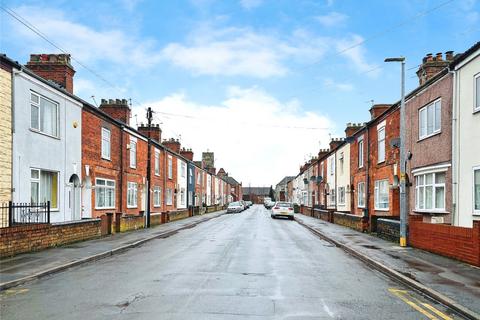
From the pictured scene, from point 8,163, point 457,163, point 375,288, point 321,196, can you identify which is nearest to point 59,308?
point 375,288

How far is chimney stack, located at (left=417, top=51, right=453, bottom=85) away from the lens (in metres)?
20.2

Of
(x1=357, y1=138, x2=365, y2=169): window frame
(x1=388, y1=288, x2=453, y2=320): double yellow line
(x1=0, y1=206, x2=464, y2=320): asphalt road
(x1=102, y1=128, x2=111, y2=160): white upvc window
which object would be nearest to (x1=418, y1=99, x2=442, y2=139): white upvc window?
(x1=0, y1=206, x2=464, y2=320): asphalt road

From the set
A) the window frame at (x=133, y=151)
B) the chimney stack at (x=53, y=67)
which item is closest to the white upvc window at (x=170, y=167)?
the window frame at (x=133, y=151)

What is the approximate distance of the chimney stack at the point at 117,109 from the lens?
2772 cm

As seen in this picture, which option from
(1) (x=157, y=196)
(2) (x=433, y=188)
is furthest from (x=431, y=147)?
(1) (x=157, y=196)

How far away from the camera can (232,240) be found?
19.3 m

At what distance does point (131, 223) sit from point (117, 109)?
737 centimetres

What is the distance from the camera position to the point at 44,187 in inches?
675

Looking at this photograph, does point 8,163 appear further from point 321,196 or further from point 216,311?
point 321,196

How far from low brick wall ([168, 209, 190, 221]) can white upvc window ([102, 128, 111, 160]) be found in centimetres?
1197

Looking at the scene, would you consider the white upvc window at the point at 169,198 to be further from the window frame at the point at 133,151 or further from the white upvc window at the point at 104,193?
the white upvc window at the point at 104,193

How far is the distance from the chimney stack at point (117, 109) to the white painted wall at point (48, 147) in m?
7.70

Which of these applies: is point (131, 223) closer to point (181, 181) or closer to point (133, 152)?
point (133, 152)

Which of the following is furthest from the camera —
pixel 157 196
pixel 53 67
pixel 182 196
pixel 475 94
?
pixel 182 196
